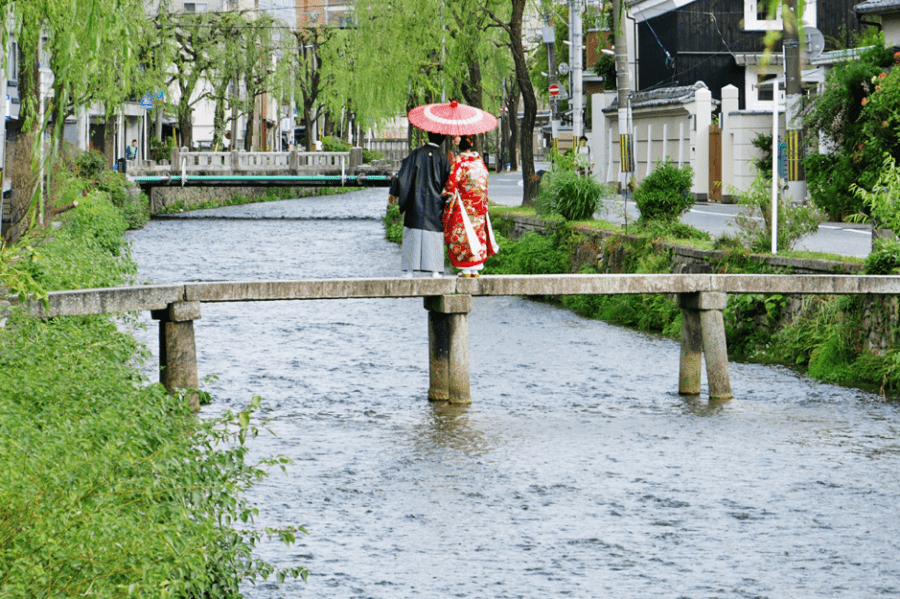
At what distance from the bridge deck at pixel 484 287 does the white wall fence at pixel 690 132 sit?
711 inches

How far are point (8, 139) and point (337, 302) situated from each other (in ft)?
50.9

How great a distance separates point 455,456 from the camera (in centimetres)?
1027

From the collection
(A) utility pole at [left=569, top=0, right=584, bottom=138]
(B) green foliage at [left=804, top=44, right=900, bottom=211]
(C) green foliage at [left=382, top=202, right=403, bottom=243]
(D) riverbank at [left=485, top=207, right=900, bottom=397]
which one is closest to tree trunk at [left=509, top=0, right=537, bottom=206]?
(A) utility pole at [left=569, top=0, right=584, bottom=138]

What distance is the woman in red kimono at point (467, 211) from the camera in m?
12.2

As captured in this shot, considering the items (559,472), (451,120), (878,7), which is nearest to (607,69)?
(878,7)

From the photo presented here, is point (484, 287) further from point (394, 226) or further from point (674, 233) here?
point (394, 226)

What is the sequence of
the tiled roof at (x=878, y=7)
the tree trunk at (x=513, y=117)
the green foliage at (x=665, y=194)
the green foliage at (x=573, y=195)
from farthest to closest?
the tree trunk at (x=513, y=117) < the tiled roof at (x=878, y=7) < the green foliage at (x=573, y=195) < the green foliage at (x=665, y=194)

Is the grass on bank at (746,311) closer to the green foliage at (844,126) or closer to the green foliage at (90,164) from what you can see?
the green foliage at (844,126)

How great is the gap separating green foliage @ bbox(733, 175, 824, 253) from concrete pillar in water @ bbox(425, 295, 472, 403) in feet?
16.5

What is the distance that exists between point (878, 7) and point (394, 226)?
50.5 feet

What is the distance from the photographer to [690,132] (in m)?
36.9

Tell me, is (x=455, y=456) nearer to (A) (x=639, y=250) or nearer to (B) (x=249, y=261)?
(A) (x=639, y=250)

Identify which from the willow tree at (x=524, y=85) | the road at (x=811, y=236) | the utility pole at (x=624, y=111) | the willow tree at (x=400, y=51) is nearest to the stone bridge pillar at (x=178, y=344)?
the road at (x=811, y=236)

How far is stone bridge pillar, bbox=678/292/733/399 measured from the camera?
12102mm
